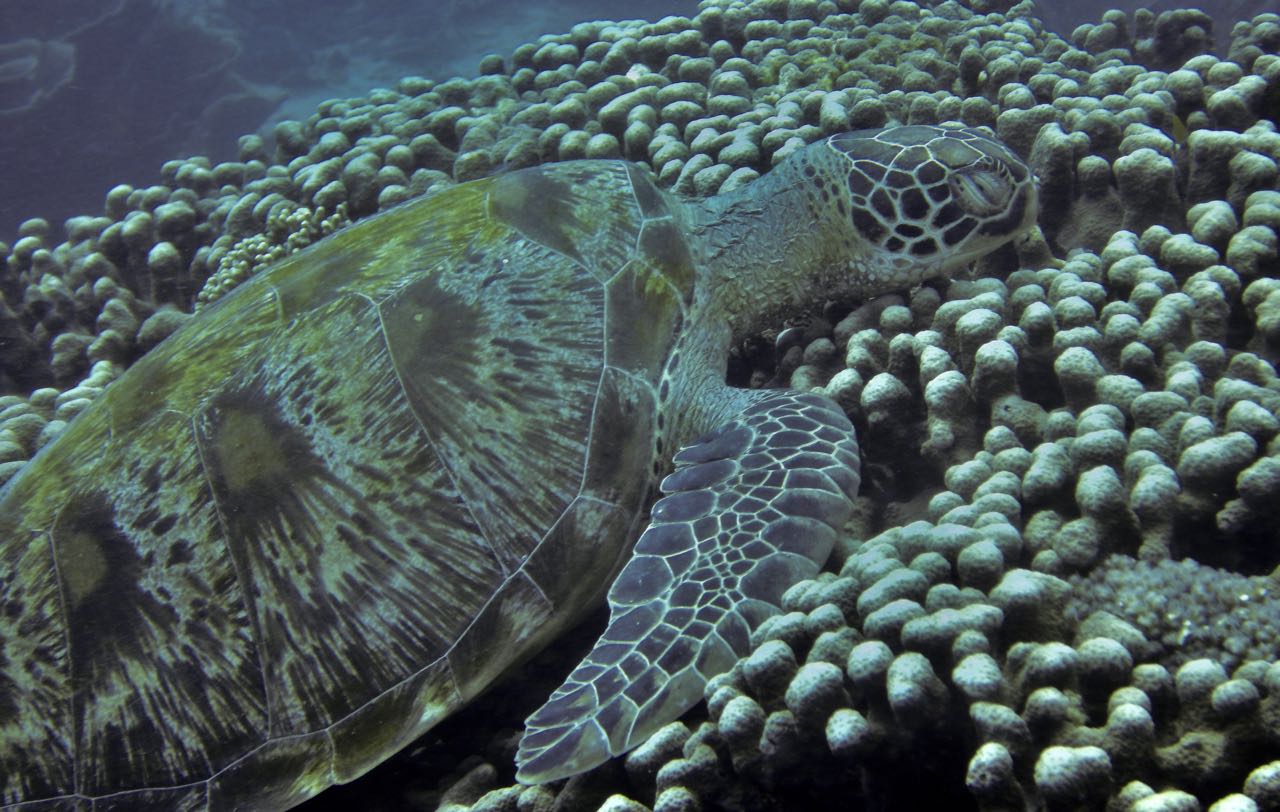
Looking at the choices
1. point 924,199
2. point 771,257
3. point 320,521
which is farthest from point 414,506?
point 924,199

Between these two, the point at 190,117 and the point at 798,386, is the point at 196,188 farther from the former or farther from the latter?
the point at 190,117

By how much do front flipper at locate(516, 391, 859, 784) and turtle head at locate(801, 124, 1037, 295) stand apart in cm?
67

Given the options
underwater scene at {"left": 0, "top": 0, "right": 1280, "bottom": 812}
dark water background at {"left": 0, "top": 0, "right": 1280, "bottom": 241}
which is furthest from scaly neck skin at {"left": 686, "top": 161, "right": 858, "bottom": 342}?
dark water background at {"left": 0, "top": 0, "right": 1280, "bottom": 241}

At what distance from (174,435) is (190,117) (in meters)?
12.1

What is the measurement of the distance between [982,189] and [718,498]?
1.43 metres

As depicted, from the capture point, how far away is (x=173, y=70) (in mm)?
11648

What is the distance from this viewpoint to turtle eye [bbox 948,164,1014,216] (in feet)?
8.05

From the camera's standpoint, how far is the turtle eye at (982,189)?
2.46 meters

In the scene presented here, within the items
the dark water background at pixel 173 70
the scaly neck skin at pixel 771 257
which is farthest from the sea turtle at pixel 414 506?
the dark water background at pixel 173 70

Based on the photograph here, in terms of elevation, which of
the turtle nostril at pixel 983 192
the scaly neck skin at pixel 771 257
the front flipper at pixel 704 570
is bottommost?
the front flipper at pixel 704 570

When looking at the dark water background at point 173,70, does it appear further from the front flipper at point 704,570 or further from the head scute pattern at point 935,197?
the front flipper at point 704,570

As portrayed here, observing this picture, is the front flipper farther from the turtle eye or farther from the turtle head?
Result: the turtle eye

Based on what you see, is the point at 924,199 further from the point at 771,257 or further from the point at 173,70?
the point at 173,70

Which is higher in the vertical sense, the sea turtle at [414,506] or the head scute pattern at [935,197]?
the head scute pattern at [935,197]
